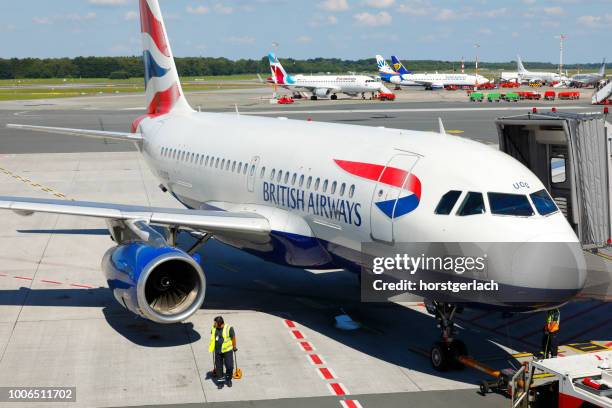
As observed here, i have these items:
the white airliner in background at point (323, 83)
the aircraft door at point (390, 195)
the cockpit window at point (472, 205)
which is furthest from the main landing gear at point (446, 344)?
the white airliner in background at point (323, 83)

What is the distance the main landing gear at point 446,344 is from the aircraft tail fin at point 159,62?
17253 millimetres

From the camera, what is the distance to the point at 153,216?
62.2 feet

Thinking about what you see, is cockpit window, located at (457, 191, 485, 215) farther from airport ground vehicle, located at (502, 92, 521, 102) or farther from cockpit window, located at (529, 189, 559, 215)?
airport ground vehicle, located at (502, 92, 521, 102)

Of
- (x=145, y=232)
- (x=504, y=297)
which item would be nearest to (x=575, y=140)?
(x=504, y=297)

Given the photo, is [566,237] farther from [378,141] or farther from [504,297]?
[378,141]

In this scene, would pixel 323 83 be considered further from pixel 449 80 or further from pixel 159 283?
pixel 159 283

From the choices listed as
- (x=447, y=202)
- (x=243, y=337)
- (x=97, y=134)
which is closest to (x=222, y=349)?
(x=243, y=337)

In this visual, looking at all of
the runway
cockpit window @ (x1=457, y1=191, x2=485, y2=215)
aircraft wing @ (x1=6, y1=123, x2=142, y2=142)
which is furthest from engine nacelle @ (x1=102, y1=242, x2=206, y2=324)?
aircraft wing @ (x1=6, y1=123, x2=142, y2=142)

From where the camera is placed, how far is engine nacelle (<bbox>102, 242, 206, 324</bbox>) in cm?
1616

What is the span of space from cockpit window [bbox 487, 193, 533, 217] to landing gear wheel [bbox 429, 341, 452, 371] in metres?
3.23

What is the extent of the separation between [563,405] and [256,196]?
10462 millimetres

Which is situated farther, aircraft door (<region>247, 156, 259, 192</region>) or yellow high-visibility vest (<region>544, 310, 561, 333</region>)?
aircraft door (<region>247, 156, 259, 192</region>)

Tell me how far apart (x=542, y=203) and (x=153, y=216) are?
9.63 m

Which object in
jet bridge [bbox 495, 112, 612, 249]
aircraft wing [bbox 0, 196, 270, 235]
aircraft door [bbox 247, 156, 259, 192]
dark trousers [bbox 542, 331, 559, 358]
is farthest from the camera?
aircraft door [bbox 247, 156, 259, 192]
